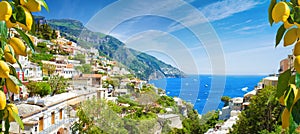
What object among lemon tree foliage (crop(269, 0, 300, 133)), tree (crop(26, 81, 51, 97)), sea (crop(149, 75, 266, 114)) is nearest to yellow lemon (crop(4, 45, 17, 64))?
lemon tree foliage (crop(269, 0, 300, 133))

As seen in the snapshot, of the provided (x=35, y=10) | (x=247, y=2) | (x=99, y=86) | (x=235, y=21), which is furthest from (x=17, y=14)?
(x=235, y=21)

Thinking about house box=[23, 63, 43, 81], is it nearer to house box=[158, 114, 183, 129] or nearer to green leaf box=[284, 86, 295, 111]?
house box=[158, 114, 183, 129]

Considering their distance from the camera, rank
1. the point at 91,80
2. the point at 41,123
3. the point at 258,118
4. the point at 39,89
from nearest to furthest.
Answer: the point at 91,80
the point at 41,123
the point at 258,118
the point at 39,89

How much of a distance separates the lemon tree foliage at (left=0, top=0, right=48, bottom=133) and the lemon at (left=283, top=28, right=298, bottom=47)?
5.8 inches

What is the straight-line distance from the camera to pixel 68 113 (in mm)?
3586

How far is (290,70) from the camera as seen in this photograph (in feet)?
0.46

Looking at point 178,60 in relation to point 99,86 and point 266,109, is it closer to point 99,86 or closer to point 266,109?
point 99,86

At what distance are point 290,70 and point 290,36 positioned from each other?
0.07 feet

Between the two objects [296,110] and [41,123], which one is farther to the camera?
[41,123]

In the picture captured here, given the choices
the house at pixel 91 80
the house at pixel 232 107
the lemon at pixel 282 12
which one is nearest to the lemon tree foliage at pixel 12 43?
the lemon at pixel 282 12

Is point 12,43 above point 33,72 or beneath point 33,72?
beneath

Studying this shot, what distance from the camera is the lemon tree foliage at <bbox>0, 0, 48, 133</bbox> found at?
0.15 meters

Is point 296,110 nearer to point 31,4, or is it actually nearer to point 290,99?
point 290,99

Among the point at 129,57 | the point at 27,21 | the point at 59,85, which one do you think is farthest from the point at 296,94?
the point at 59,85
